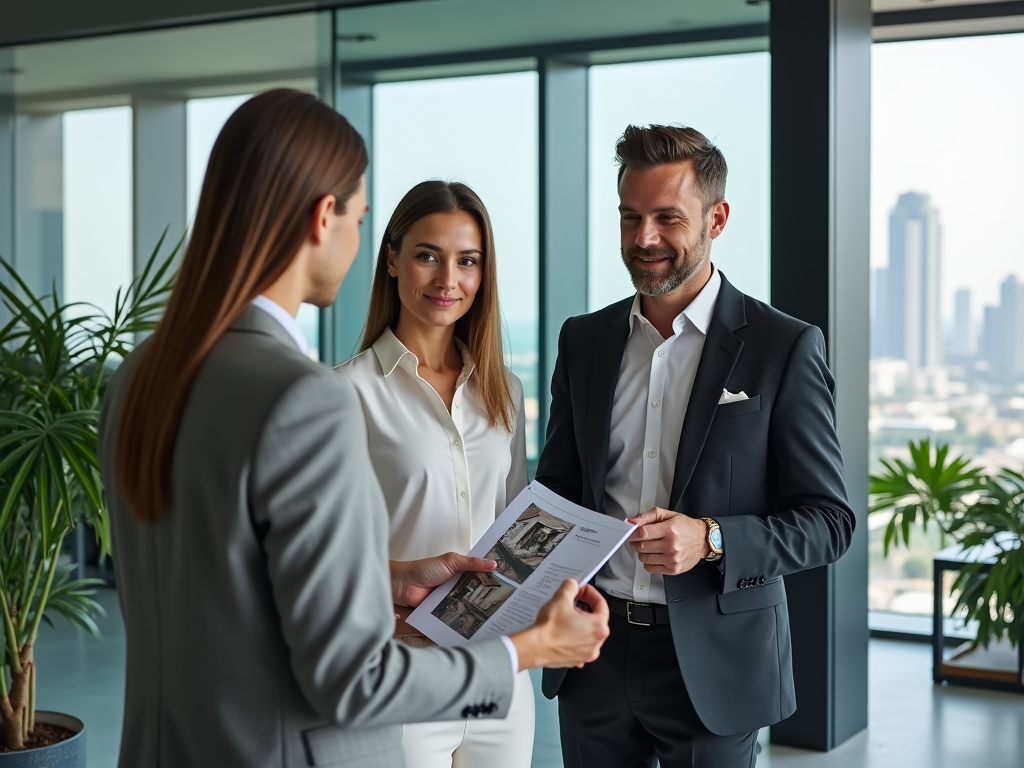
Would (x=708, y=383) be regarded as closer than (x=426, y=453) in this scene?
Yes

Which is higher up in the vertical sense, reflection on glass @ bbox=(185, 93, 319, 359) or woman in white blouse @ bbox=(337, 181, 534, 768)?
reflection on glass @ bbox=(185, 93, 319, 359)

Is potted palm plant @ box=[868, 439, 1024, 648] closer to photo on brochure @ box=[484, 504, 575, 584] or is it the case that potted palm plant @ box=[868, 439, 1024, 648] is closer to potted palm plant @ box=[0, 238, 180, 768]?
photo on brochure @ box=[484, 504, 575, 584]

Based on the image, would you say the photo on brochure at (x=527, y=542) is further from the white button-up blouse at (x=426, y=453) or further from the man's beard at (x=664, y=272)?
the man's beard at (x=664, y=272)

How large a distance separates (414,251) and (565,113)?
2611 mm

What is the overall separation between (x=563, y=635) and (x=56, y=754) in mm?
2505

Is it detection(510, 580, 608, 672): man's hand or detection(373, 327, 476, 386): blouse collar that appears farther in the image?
detection(373, 327, 476, 386): blouse collar

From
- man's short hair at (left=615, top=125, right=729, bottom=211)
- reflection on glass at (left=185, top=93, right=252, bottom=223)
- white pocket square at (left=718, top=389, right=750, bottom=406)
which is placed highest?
reflection on glass at (left=185, top=93, right=252, bottom=223)

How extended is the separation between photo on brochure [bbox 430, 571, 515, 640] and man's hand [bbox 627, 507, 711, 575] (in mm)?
252

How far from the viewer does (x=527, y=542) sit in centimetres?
185

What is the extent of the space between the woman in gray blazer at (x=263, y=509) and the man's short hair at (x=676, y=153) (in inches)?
34.9

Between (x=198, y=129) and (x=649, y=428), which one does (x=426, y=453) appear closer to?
(x=649, y=428)

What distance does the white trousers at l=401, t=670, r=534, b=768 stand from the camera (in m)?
2.01

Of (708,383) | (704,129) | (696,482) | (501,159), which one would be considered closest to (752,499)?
(696,482)

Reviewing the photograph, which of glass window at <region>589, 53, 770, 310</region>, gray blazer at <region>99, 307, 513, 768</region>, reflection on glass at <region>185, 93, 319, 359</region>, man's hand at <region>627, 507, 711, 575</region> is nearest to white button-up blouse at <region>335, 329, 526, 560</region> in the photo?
man's hand at <region>627, 507, 711, 575</region>
